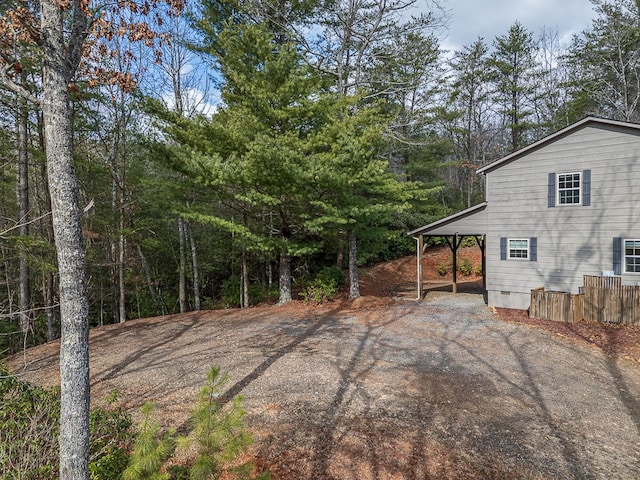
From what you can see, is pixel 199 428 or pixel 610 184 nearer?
pixel 199 428

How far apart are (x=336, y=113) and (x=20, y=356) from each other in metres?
11.3

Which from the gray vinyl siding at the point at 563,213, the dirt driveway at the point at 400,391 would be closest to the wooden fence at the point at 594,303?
the gray vinyl siding at the point at 563,213

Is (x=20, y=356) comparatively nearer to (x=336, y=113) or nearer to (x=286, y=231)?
(x=286, y=231)

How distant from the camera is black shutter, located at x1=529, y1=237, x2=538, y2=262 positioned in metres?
11.5

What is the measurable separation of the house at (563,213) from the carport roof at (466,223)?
→ 0.03 m

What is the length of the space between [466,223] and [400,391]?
8866 mm

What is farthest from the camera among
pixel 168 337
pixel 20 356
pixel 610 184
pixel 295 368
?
pixel 610 184

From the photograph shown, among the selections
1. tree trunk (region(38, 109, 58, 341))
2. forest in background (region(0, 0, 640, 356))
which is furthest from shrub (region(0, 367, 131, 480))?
tree trunk (region(38, 109, 58, 341))

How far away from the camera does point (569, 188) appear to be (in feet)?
35.9

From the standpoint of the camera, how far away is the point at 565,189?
11023mm

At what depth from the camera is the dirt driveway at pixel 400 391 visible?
4035mm

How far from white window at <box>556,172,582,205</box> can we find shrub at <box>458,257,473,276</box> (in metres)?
10.3

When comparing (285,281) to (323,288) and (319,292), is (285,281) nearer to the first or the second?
(319,292)

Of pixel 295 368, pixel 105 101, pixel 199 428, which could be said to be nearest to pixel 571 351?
pixel 295 368
